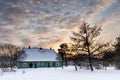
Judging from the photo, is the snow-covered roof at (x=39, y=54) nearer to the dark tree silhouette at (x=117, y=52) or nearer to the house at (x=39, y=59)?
the house at (x=39, y=59)

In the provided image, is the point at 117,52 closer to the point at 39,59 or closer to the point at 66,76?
the point at 66,76

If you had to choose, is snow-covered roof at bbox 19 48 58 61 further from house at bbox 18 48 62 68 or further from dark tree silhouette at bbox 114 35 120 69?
dark tree silhouette at bbox 114 35 120 69

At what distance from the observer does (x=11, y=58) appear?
285ft

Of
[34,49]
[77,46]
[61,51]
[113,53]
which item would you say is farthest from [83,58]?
[61,51]

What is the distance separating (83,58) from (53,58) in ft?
145

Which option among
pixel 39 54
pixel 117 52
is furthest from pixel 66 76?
pixel 39 54

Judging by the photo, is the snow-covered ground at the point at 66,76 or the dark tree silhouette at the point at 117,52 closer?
the snow-covered ground at the point at 66,76

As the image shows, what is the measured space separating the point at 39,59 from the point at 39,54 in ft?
8.94

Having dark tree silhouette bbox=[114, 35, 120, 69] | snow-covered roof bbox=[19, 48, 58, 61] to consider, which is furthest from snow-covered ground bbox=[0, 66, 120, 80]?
snow-covered roof bbox=[19, 48, 58, 61]

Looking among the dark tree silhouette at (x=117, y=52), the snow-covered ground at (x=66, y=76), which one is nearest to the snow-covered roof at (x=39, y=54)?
the dark tree silhouette at (x=117, y=52)

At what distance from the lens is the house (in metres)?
85.3

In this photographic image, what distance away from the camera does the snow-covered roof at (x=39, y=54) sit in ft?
287

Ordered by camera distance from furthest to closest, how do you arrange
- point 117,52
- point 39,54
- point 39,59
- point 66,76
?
point 39,54, point 39,59, point 117,52, point 66,76

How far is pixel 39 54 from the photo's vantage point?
9000cm
